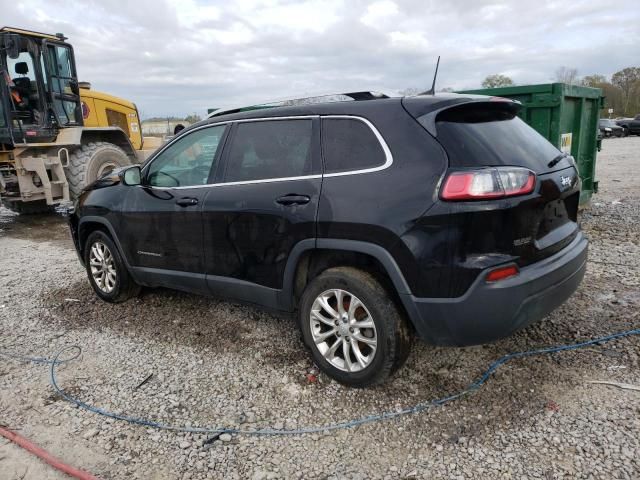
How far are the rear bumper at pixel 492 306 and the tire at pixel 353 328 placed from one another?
→ 15 centimetres

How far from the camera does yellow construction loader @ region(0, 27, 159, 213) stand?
8.39 m

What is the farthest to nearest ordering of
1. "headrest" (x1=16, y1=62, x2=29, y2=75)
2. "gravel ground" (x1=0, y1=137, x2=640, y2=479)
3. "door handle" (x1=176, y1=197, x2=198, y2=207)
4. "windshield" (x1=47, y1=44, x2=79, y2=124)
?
"windshield" (x1=47, y1=44, x2=79, y2=124) < "headrest" (x1=16, y1=62, x2=29, y2=75) < "door handle" (x1=176, y1=197, x2=198, y2=207) < "gravel ground" (x1=0, y1=137, x2=640, y2=479)

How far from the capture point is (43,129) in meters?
8.70

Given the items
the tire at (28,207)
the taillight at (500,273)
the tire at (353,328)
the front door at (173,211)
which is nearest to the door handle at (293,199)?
the tire at (353,328)

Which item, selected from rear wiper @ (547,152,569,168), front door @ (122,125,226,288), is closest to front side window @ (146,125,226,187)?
front door @ (122,125,226,288)

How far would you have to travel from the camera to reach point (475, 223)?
2.51 meters

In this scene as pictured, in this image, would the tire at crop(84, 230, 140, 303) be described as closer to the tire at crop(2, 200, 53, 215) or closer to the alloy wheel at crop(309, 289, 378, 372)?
the alloy wheel at crop(309, 289, 378, 372)

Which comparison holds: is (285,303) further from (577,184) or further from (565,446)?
(577,184)

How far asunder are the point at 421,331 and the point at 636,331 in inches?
73.4

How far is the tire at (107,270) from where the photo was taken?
181 inches

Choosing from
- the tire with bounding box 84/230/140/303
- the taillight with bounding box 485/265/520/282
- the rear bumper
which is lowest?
the tire with bounding box 84/230/140/303

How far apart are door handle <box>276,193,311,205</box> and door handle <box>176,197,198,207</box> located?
0.88 metres

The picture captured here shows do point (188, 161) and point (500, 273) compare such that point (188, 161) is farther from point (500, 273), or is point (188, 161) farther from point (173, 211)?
point (500, 273)

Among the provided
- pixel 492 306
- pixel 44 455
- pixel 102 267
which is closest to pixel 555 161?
pixel 492 306
